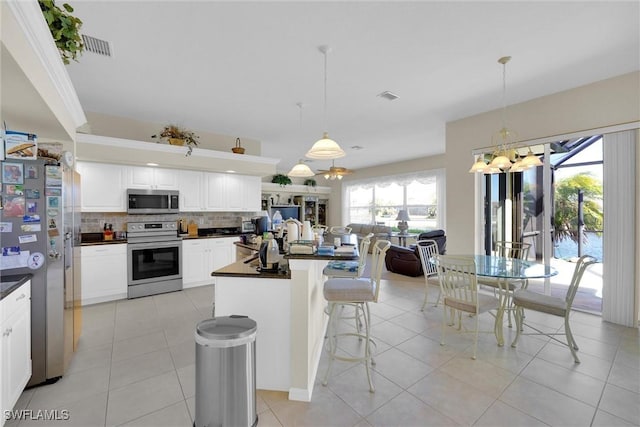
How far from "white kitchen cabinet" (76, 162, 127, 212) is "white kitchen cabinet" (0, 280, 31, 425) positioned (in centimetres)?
254

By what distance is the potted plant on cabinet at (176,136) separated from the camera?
174 inches

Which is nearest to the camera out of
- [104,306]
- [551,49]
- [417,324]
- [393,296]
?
[551,49]

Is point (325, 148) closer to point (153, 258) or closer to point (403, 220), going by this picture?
point (153, 258)

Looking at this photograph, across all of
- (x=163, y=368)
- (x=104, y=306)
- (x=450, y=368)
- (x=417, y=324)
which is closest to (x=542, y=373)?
(x=450, y=368)

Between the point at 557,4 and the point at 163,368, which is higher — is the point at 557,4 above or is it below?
above

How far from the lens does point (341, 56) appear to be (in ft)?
8.64

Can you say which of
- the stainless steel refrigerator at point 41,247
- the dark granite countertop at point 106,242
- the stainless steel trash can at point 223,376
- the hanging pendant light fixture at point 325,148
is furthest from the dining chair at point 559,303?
the dark granite countertop at point 106,242

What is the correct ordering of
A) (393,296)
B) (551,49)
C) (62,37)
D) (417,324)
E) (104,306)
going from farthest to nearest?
1. (393,296)
2. (104,306)
3. (417,324)
4. (551,49)
5. (62,37)

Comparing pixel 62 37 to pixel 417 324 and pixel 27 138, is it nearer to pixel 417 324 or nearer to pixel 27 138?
pixel 27 138

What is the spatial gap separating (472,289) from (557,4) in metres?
2.35

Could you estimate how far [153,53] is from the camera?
2.58 meters

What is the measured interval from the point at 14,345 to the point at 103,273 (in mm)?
2556

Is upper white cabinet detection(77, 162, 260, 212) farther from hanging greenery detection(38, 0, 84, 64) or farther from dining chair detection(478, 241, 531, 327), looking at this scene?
dining chair detection(478, 241, 531, 327)

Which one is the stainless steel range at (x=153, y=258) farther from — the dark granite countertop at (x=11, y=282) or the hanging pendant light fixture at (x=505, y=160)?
the hanging pendant light fixture at (x=505, y=160)
